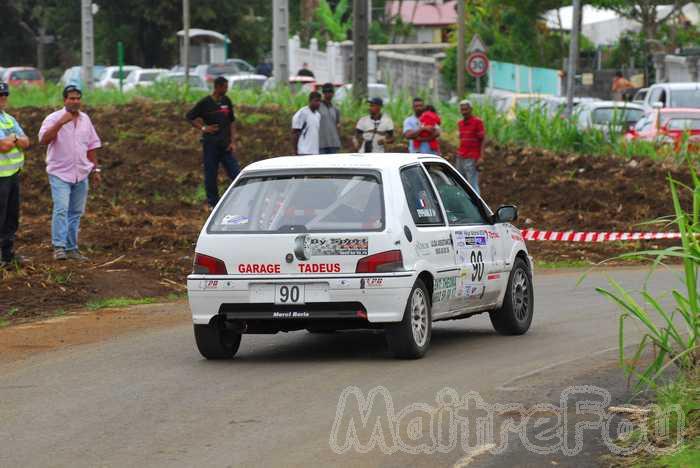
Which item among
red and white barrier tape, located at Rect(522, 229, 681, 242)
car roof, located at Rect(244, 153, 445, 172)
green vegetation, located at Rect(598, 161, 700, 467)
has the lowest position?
red and white barrier tape, located at Rect(522, 229, 681, 242)

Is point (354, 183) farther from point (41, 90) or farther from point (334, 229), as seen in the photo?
point (41, 90)

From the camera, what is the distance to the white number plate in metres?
11.1

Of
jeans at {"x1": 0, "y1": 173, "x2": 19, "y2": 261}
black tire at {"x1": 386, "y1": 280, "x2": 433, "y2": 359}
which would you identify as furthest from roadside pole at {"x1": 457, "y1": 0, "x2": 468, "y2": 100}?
black tire at {"x1": 386, "y1": 280, "x2": 433, "y2": 359}

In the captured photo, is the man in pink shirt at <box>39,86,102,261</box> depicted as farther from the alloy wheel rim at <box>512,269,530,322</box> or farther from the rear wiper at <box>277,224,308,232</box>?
the rear wiper at <box>277,224,308,232</box>

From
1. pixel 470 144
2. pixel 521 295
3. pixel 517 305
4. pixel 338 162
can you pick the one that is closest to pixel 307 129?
pixel 470 144

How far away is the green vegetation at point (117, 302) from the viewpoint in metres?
15.4

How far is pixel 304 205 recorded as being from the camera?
11.4 m

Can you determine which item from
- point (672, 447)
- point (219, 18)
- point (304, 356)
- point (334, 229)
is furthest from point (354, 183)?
point (219, 18)

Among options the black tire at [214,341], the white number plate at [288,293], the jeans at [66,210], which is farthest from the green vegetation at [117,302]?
the white number plate at [288,293]

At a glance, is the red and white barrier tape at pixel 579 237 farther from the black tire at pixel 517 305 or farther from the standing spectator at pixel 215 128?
the black tire at pixel 517 305

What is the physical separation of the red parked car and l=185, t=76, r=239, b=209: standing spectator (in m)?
11.1

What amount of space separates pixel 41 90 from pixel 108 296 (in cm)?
2233

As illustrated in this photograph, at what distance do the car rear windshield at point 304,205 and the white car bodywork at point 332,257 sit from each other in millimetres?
11

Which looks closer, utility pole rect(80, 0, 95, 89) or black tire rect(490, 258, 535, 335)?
black tire rect(490, 258, 535, 335)
